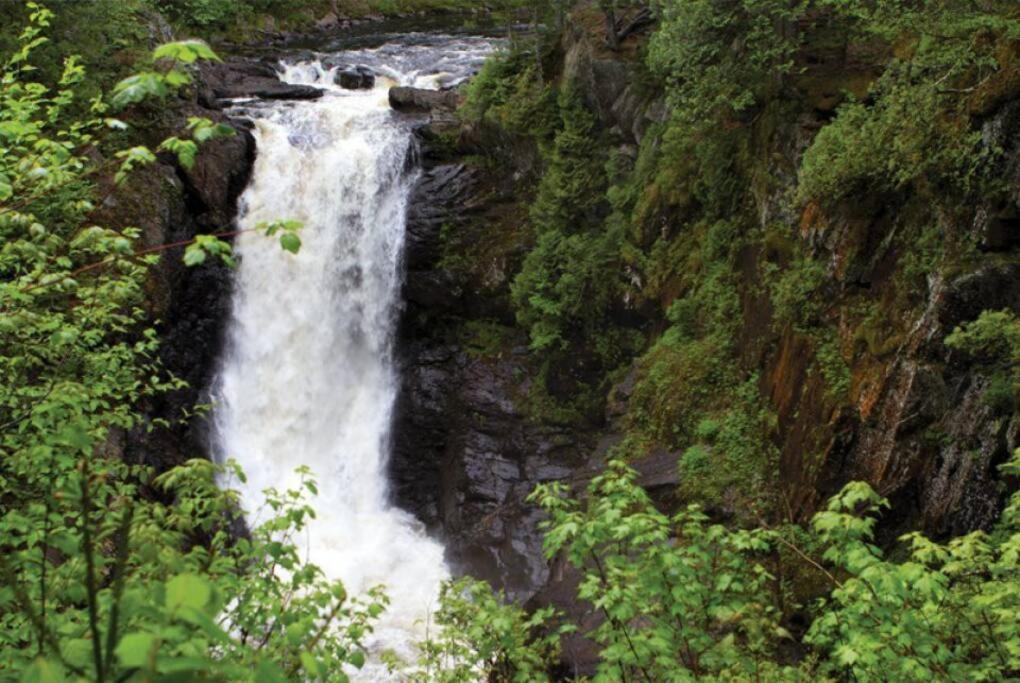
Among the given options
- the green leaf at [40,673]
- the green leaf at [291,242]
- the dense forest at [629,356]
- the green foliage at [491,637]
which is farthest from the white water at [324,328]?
the green leaf at [40,673]

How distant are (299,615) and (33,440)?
2615 millimetres

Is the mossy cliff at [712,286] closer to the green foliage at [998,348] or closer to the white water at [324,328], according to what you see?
the green foliage at [998,348]

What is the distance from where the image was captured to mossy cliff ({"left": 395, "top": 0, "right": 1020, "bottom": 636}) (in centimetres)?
725

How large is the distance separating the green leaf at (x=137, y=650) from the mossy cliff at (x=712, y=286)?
13.1 feet

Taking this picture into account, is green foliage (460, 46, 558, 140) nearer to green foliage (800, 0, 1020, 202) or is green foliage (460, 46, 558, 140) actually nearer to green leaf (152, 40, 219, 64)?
green foliage (800, 0, 1020, 202)

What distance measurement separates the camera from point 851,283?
359 inches

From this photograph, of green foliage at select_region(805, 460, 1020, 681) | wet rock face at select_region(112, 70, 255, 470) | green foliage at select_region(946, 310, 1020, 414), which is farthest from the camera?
wet rock face at select_region(112, 70, 255, 470)

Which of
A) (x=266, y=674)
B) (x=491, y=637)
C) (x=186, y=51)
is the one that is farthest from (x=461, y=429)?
(x=266, y=674)

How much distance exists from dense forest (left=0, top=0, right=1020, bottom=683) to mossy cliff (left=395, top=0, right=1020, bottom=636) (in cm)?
6

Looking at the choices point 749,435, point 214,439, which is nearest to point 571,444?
point 749,435

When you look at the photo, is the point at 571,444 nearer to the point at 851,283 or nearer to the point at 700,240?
the point at 700,240

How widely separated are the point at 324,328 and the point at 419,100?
24.4 feet

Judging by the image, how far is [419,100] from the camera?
19.8 m

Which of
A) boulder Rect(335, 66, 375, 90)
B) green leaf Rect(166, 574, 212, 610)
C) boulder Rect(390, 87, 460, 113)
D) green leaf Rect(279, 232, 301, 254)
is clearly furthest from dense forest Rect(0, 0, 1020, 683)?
boulder Rect(335, 66, 375, 90)
